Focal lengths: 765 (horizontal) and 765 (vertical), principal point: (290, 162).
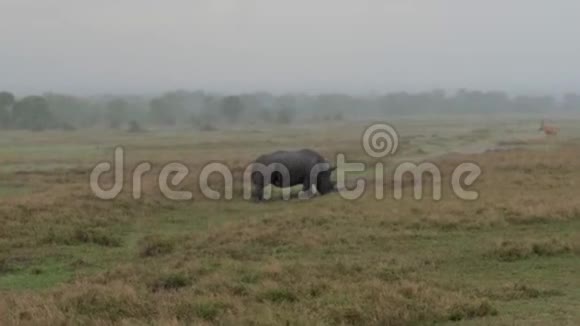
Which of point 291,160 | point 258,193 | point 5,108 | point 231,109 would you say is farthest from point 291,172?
point 231,109

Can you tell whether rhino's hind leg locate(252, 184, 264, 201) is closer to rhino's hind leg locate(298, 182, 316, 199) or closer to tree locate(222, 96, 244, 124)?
rhino's hind leg locate(298, 182, 316, 199)

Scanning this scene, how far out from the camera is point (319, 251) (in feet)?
40.1

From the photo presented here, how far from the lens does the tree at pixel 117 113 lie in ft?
310

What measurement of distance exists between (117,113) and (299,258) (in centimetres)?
9708

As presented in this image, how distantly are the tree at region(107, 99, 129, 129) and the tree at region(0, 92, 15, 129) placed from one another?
12.4 meters

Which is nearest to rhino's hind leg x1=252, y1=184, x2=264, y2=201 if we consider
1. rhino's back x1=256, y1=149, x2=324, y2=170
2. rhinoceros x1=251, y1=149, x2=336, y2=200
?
rhinoceros x1=251, y1=149, x2=336, y2=200

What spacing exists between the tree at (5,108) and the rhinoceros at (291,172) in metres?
66.2

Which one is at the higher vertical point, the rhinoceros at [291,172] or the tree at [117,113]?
the tree at [117,113]

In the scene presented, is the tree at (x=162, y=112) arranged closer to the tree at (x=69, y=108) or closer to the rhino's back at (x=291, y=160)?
the tree at (x=69, y=108)

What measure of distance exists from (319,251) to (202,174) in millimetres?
12621

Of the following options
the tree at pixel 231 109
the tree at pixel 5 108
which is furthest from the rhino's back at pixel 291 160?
the tree at pixel 231 109

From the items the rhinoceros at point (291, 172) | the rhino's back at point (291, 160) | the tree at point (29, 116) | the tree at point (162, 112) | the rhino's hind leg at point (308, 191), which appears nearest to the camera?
the rhinoceros at point (291, 172)

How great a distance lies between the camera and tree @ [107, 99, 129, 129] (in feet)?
310

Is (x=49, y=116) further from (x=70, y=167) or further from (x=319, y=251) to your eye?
(x=319, y=251)
